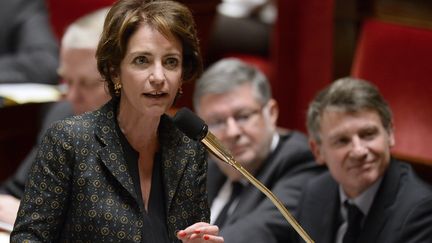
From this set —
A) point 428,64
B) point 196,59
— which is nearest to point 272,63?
point 428,64

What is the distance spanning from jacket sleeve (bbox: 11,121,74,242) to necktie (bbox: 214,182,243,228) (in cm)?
64

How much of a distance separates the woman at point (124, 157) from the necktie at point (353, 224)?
0.44 m

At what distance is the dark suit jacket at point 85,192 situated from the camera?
93 centimetres

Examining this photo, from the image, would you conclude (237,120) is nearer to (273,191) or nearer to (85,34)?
(273,191)

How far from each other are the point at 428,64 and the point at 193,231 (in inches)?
35.3

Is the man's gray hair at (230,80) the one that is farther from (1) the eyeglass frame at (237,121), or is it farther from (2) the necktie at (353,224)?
(2) the necktie at (353,224)

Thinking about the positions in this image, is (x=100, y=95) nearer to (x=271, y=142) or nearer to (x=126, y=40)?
(x=271, y=142)

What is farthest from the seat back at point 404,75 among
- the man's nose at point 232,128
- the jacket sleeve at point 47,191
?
the jacket sleeve at point 47,191

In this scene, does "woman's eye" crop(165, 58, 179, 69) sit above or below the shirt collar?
above

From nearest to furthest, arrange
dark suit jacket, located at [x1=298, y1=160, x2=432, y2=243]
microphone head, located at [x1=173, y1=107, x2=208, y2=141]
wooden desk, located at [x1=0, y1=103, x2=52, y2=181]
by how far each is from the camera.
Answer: microphone head, located at [x1=173, y1=107, x2=208, y2=141] < dark suit jacket, located at [x1=298, y1=160, x2=432, y2=243] < wooden desk, located at [x1=0, y1=103, x2=52, y2=181]

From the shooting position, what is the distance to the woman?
0.93m

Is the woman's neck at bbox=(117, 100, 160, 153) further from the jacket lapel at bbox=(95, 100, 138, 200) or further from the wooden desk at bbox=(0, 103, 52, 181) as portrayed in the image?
the wooden desk at bbox=(0, 103, 52, 181)

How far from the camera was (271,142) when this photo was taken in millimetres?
1628

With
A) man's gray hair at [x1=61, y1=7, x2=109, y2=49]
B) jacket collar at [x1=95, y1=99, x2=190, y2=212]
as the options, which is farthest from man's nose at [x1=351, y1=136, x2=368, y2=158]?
man's gray hair at [x1=61, y1=7, x2=109, y2=49]
